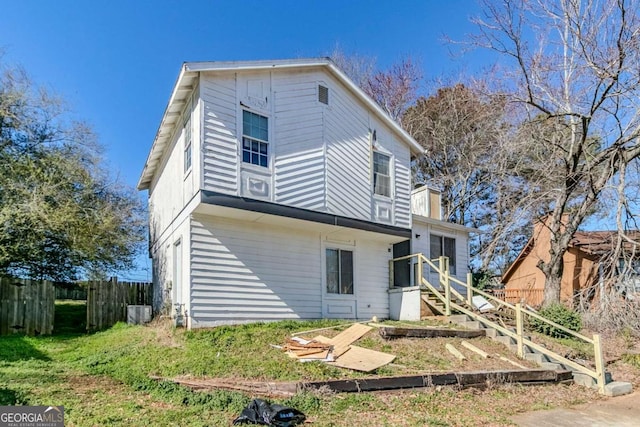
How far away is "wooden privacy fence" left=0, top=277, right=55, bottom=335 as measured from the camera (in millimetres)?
11711

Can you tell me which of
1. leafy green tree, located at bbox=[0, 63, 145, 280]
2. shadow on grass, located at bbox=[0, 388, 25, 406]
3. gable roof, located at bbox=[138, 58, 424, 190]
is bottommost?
shadow on grass, located at bbox=[0, 388, 25, 406]

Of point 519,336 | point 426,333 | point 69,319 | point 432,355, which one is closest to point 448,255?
point 519,336

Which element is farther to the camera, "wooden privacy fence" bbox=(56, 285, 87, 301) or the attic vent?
"wooden privacy fence" bbox=(56, 285, 87, 301)

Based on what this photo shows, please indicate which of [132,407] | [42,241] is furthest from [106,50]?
[132,407]

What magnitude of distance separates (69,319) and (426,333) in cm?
1161

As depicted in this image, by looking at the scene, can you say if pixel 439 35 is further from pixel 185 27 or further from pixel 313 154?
pixel 185 27

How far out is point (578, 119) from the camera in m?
14.9

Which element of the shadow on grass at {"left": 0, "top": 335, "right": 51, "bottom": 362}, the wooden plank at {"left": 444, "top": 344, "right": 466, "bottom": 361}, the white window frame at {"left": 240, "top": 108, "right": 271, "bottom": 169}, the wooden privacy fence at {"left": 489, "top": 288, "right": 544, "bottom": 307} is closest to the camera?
the shadow on grass at {"left": 0, "top": 335, "right": 51, "bottom": 362}

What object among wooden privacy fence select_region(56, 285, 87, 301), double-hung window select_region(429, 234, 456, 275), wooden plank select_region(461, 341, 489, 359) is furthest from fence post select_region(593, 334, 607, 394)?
wooden privacy fence select_region(56, 285, 87, 301)

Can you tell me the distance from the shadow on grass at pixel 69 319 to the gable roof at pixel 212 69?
5773 millimetres

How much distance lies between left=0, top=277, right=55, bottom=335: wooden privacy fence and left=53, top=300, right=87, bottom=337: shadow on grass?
54cm

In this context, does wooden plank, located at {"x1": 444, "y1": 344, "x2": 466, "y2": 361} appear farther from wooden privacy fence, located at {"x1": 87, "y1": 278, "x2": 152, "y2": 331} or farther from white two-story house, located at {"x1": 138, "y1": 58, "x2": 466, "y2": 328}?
wooden privacy fence, located at {"x1": 87, "y1": 278, "x2": 152, "y2": 331}

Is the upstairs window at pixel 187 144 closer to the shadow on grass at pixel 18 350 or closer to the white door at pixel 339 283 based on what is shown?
the white door at pixel 339 283

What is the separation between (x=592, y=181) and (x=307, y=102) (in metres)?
9.85
